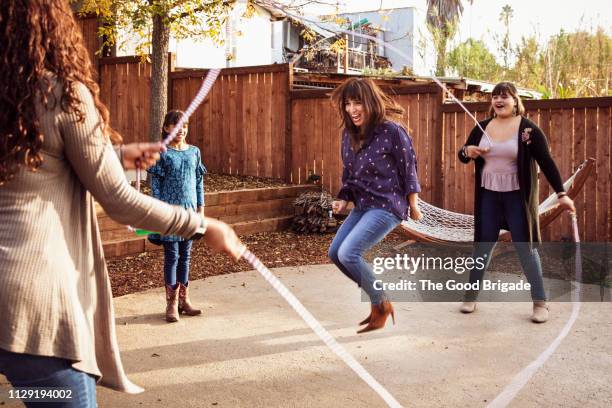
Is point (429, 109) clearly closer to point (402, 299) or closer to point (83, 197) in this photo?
point (402, 299)

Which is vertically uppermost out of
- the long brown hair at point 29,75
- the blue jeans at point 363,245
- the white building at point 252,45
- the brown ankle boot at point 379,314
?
the white building at point 252,45

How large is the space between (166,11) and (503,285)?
17.1 feet

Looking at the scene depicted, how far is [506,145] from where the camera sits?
5.45 meters

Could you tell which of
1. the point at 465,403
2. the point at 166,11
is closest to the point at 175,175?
the point at 465,403

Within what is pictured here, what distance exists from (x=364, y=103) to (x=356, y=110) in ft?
0.22

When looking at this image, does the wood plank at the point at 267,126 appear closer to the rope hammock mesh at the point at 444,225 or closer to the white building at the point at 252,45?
the white building at the point at 252,45

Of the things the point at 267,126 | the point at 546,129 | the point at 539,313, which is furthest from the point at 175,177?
the point at 267,126

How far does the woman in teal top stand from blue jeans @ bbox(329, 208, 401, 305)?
4.76ft

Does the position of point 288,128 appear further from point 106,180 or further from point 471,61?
point 471,61

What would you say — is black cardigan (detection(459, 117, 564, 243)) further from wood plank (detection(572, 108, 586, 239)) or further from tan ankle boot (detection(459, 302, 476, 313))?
wood plank (detection(572, 108, 586, 239))

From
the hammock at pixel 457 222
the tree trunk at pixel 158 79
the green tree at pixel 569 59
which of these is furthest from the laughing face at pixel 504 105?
the green tree at pixel 569 59

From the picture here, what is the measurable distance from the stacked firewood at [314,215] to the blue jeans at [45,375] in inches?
309

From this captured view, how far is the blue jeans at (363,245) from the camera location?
439 centimetres

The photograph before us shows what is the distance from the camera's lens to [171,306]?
17.3 ft
